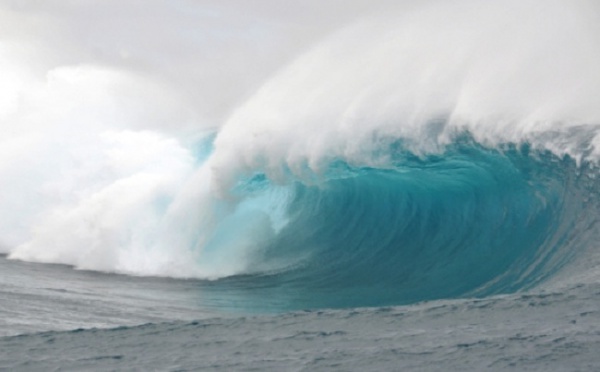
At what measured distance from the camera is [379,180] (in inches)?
574

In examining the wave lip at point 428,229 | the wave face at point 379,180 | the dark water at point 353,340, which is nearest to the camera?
the dark water at point 353,340

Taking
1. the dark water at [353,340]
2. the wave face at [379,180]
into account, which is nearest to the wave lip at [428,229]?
the wave face at [379,180]

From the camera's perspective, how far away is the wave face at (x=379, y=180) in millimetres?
11789

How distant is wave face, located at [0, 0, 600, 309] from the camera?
11.8 meters

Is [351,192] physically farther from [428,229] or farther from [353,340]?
[353,340]

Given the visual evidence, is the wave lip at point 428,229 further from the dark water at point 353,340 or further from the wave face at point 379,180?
the dark water at point 353,340

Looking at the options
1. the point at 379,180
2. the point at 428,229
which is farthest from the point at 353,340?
the point at 379,180

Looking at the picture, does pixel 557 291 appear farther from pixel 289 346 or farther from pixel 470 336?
pixel 289 346

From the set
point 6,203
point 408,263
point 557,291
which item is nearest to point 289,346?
point 557,291

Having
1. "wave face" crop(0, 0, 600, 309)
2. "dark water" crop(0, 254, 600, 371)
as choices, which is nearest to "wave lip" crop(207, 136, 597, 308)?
"wave face" crop(0, 0, 600, 309)

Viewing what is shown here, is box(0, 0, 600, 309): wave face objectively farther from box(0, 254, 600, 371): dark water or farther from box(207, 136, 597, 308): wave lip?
box(0, 254, 600, 371): dark water

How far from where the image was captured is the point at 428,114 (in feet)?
44.7

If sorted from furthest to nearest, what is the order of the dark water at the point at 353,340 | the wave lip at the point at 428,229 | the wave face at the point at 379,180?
the wave face at the point at 379,180
the wave lip at the point at 428,229
the dark water at the point at 353,340

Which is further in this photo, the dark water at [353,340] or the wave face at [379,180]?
the wave face at [379,180]
